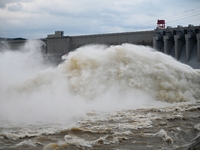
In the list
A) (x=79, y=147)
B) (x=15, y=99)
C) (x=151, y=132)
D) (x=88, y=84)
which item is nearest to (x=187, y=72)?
(x=88, y=84)

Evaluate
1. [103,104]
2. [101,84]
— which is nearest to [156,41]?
[101,84]

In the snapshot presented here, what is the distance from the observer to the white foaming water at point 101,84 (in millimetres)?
17172

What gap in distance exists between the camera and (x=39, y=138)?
1150 centimetres

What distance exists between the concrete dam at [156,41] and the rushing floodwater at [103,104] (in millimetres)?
17421

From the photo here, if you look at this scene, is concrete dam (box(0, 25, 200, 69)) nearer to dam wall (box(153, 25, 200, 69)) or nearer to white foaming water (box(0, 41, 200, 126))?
dam wall (box(153, 25, 200, 69))

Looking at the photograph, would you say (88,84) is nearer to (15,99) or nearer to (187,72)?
(15,99)

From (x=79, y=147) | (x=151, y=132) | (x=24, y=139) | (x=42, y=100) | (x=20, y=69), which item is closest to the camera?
(x=79, y=147)

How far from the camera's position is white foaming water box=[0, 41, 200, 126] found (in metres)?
17.2

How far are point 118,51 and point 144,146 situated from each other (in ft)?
35.9

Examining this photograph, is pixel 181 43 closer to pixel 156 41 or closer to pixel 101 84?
pixel 156 41

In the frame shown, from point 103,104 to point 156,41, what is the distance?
26667 mm

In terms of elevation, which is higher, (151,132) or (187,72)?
(187,72)

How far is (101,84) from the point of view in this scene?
19188 millimetres

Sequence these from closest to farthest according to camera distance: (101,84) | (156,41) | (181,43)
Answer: (101,84) → (181,43) → (156,41)
